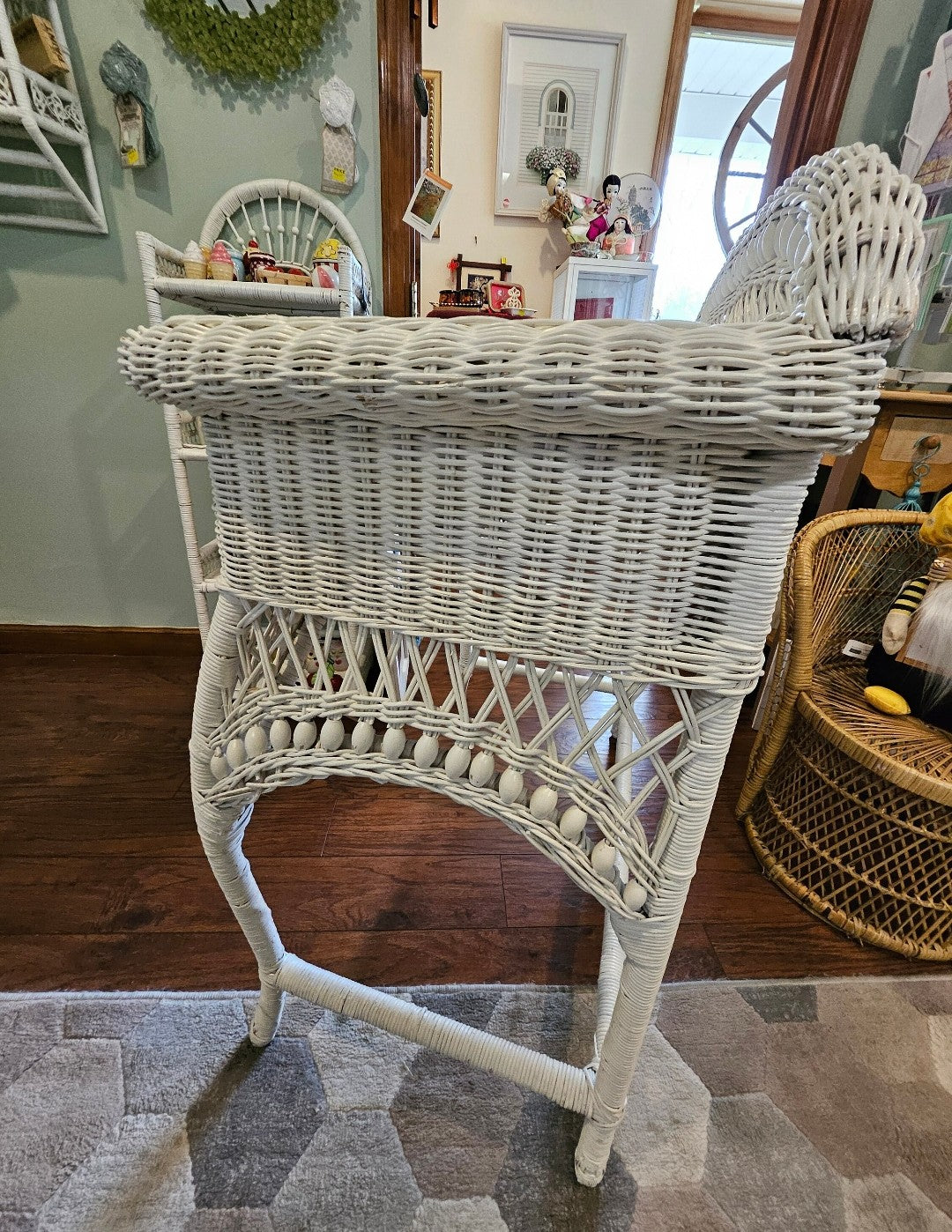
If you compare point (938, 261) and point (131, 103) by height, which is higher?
point (131, 103)

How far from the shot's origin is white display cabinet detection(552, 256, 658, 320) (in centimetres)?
202

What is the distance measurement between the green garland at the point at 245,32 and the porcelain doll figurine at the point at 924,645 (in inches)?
61.4

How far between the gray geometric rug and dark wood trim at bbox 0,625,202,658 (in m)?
1.04

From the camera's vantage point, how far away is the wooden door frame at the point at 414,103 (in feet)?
3.81

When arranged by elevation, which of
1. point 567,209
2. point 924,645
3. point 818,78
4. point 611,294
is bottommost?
point 924,645

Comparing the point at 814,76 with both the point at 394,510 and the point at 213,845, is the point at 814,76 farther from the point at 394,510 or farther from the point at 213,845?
the point at 213,845

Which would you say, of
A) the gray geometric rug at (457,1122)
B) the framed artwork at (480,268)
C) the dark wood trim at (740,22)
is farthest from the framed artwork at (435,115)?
the gray geometric rug at (457,1122)

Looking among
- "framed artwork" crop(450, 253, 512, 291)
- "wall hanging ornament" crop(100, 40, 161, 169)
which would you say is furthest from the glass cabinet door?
"wall hanging ornament" crop(100, 40, 161, 169)

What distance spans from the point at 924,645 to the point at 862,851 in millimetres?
350

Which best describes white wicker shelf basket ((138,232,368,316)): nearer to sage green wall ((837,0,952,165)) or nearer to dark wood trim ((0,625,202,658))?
dark wood trim ((0,625,202,658))

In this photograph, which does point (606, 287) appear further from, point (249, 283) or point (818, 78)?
point (249, 283)

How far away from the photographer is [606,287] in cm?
210

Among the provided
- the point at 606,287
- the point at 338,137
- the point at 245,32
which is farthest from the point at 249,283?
the point at 606,287

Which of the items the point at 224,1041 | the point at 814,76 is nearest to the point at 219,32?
the point at 814,76
